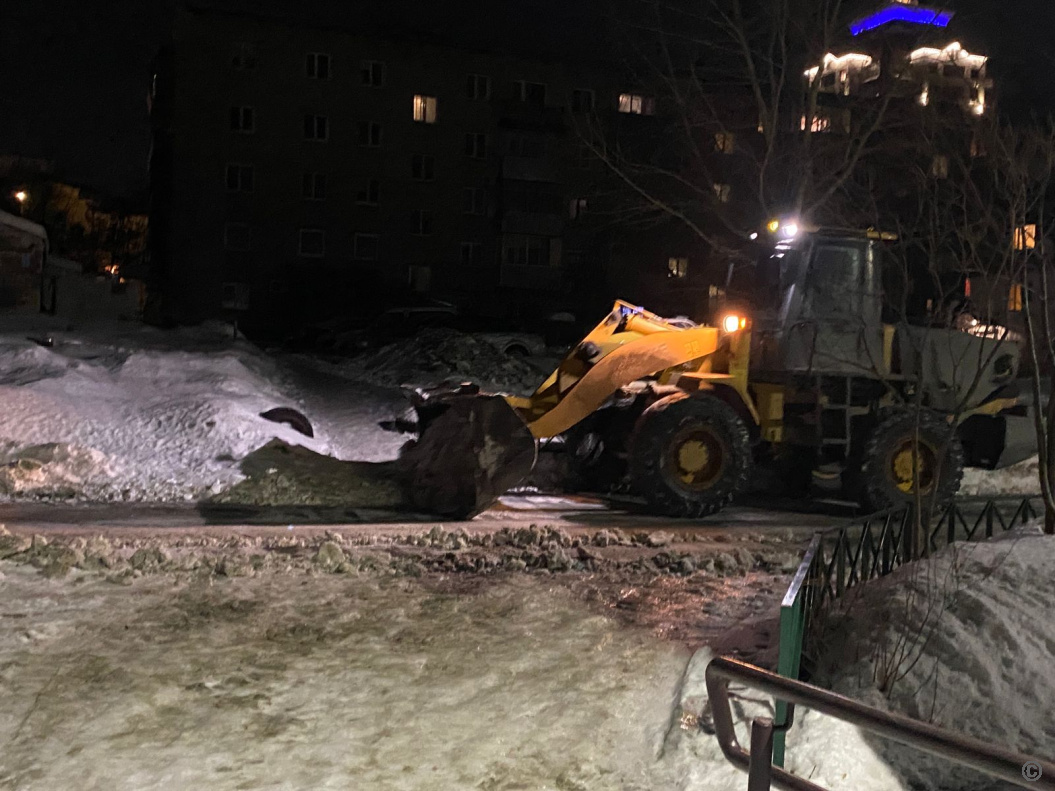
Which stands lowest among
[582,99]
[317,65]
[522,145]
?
[522,145]

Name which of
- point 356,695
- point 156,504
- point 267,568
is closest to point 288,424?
point 156,504

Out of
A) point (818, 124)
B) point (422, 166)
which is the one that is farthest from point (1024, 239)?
point (422, 166)

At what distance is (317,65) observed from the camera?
1582 inches

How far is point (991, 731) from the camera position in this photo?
5094 mm

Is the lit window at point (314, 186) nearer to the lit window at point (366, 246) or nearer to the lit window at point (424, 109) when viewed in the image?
the lit window at point (366, 246)

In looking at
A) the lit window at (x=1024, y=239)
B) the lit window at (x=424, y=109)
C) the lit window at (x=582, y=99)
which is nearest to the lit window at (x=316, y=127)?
the lit window at (x=424, y=109)

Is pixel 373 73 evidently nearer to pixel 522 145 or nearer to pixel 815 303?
pixel 522 145

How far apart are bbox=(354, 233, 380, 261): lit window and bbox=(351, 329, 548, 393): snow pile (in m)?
13.4

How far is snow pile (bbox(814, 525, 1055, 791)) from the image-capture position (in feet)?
16.7

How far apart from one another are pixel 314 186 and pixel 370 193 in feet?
7.76

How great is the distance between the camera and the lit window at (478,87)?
4184cm

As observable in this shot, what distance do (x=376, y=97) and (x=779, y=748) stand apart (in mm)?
40307

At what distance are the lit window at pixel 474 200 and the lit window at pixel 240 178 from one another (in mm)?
9019

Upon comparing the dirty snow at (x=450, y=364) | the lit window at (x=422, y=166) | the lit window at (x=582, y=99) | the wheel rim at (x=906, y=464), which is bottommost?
the wheel rim at (x=906, y=464)
